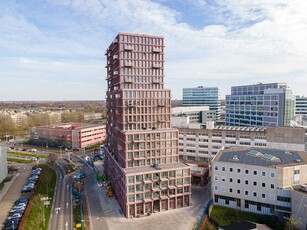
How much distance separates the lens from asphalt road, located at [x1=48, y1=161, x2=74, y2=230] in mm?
61550

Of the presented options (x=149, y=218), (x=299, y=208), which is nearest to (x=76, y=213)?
(x=149, y=218)

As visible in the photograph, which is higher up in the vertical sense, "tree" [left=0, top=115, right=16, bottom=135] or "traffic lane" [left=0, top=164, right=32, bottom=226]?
"tree" [left=0, top=115, right=16, bottom=135]

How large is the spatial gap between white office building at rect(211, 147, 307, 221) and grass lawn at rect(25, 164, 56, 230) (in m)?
46.1

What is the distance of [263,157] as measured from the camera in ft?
219

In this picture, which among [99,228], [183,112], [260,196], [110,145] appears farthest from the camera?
[183,112]

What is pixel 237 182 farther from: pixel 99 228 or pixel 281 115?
pixel 281 115

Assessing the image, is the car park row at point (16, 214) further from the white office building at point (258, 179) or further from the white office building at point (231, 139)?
the white office building at point (231, 139)

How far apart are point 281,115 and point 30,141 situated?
157m

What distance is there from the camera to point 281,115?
136 metres

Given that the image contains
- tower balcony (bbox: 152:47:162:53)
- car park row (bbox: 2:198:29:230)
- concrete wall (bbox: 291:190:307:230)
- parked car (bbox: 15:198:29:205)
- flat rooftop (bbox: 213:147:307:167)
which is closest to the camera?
concrete wall (bbox: 291:190:307:230)

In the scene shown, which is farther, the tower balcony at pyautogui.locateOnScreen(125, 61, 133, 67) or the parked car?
the tower balcony at pyautogui.locateOnScreen(125, 61, 133, 67)

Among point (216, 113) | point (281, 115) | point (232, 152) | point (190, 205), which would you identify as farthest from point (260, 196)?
point (216, 113)

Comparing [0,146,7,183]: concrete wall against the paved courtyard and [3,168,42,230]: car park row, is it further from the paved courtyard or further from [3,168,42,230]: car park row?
the paved courtyard

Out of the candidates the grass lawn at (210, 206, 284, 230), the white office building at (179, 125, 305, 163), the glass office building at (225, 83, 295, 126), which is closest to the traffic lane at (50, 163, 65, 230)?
the grass lawn at (210, 206, 284, 230)
